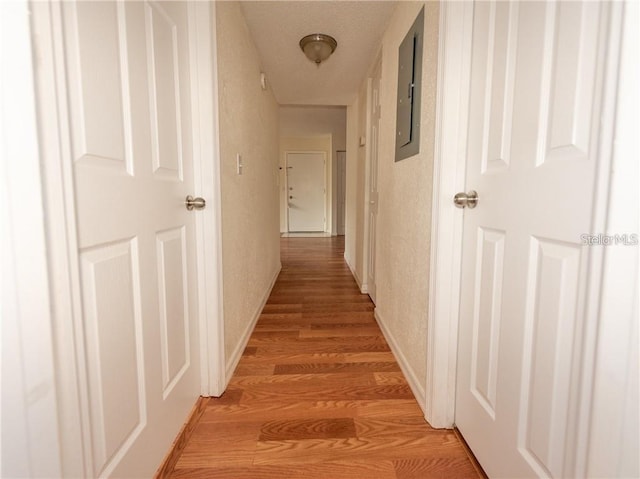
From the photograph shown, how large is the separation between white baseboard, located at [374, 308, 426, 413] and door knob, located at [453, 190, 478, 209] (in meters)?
0.76

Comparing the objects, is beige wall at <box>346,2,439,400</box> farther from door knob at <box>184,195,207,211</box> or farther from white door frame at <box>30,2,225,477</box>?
white door frame at <box>30,2,225,477</box>

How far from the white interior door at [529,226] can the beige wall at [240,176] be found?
1.01 meters

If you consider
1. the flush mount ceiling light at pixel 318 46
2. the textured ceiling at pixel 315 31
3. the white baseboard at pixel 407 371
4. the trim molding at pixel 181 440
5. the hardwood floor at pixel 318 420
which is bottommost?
the hardwood floor at pixel 318 420

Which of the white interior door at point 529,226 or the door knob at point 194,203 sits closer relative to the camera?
the white interior door at point 529,226

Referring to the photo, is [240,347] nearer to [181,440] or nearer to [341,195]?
[181,440]

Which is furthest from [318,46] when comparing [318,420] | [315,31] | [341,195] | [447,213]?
[341,195]

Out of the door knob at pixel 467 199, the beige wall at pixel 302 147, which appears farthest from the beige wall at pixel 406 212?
the beige wall at pixel 302 147

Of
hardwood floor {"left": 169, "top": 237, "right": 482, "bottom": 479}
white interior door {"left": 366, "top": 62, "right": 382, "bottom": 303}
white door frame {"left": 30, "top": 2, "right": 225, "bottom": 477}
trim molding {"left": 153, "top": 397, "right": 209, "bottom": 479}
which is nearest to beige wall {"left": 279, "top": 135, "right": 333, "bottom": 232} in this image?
white interior door {"left": 366, "top": 62, "right": 382, "bottom": 303}

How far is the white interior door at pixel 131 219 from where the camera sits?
26.2 inches

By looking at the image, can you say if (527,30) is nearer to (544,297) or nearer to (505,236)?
(505,236)

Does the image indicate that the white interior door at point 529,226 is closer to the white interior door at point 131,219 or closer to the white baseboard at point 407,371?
the white baseboard at point 407,371

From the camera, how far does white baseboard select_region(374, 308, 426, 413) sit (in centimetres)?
130

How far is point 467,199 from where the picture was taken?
1.03 meters

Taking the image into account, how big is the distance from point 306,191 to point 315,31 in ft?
18.1
